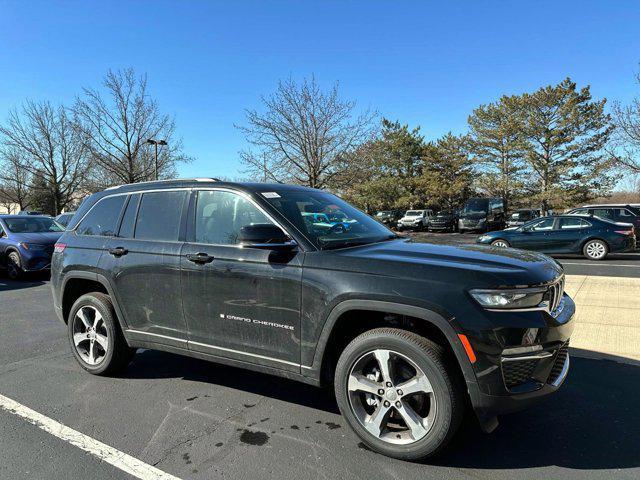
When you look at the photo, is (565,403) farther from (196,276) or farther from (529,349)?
(196,276)

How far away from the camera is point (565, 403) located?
3.60 m

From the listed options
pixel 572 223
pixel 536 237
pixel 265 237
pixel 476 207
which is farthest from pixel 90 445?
pixel 476 207

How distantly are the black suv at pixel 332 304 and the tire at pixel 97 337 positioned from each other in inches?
0.7

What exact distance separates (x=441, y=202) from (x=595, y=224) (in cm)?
2914

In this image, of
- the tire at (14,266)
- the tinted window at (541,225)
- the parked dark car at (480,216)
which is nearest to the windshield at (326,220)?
the tire at (14,266)

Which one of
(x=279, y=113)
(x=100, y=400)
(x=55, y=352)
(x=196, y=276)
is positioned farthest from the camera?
(x=279, y=113)

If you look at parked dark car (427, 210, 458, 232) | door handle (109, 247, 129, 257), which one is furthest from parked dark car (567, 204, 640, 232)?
door handle (109, 247, 129, 257)

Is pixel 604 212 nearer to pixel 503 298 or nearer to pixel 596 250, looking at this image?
pixel 596 250

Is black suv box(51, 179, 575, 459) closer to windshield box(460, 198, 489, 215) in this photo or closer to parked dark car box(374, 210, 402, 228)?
windshield box(460, 198, 489, 215)

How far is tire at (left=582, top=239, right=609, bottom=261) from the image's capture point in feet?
44.3

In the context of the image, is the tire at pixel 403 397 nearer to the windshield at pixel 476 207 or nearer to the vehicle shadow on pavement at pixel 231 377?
the vehicle shadow on pavement at pixel 231 377

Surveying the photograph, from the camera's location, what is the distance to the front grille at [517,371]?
2.55 metres

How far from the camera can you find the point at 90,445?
3.04 meters

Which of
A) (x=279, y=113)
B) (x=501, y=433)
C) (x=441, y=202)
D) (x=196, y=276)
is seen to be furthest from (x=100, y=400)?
(x=441, y=202)
